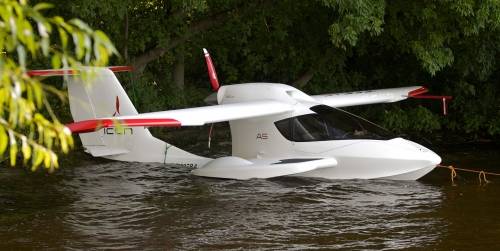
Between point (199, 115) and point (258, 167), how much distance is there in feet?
4.52

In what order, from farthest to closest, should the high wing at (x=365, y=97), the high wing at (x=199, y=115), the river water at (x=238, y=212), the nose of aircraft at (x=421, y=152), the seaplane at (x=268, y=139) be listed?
the high wing at (x=365, y=97) < the seaplane at (x=268, y=139) < the nose of aircraft at (x=421, y=152) < the high wing at (x=199, y=115) < the river water at (x=238, y=212)

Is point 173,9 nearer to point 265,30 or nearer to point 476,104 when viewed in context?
point 265,30

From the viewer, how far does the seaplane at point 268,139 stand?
10875 mm

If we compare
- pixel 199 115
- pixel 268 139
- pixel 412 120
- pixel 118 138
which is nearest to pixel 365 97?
pixel 412 120

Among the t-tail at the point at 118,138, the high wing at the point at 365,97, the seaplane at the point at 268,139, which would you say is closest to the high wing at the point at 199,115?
the seaplane at the point at 268,139

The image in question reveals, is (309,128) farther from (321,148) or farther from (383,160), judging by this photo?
(383,160)

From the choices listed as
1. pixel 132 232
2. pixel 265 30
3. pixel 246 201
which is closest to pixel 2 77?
pixel 132 232

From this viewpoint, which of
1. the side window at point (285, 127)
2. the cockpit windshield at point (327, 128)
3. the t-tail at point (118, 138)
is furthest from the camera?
the t-tail at point (118, 138)

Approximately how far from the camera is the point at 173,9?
16.5m

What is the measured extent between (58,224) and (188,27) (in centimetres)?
870

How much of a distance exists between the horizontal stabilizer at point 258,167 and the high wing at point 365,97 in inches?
105

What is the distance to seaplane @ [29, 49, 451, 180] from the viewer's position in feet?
35.7

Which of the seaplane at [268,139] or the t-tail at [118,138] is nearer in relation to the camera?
the seaplane at [268,139]

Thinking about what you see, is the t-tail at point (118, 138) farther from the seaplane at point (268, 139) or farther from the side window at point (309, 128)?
the side window at point (309, 128)
